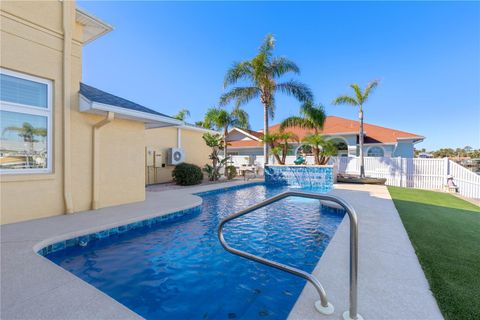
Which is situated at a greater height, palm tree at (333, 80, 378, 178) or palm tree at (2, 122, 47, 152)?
palm tree at (333, 80, 378, 178)

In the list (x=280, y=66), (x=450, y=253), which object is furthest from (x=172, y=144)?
(x=450, y=253)

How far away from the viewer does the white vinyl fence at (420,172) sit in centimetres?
1242

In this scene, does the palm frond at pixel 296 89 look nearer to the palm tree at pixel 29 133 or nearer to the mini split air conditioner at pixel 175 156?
the mini split air conditioner at pixel 175 156

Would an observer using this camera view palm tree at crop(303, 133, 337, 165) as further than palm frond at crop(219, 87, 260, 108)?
No

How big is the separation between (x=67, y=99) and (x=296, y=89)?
14.8 metres

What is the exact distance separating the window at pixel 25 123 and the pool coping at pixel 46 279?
160 centimetres

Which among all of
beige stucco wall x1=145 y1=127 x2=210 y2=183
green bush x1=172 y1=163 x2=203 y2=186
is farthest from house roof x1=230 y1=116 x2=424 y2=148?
green bush x1=172 y1=163 x2=203 y2=186

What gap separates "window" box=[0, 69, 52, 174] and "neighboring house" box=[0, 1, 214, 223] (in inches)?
0.7

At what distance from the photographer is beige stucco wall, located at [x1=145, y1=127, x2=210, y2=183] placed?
1414 cm

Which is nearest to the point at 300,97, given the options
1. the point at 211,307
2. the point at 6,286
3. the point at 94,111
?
the point at 94,111

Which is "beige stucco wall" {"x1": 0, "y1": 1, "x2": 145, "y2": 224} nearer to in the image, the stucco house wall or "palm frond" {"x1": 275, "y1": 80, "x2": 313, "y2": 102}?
"palm frond" {"x1": 275, "y1": 80, "x2": 313, "y2": 102}

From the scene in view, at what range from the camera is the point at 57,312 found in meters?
2.38

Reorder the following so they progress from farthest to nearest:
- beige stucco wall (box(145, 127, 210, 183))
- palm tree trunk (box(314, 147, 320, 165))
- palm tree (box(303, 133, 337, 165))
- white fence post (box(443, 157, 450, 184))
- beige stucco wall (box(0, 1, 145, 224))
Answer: palm tree trunk (box(314, 147, 320, 165)) < palm tree (box(303, 133, 337, 165)) < beige stucco wall (box(145, 127, 210, 183)) < white fence post (box(443, 157, 450, 184)) < beige stucco wall (box(0, 1, 145, 224))

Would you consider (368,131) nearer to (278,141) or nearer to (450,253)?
(278,141)
